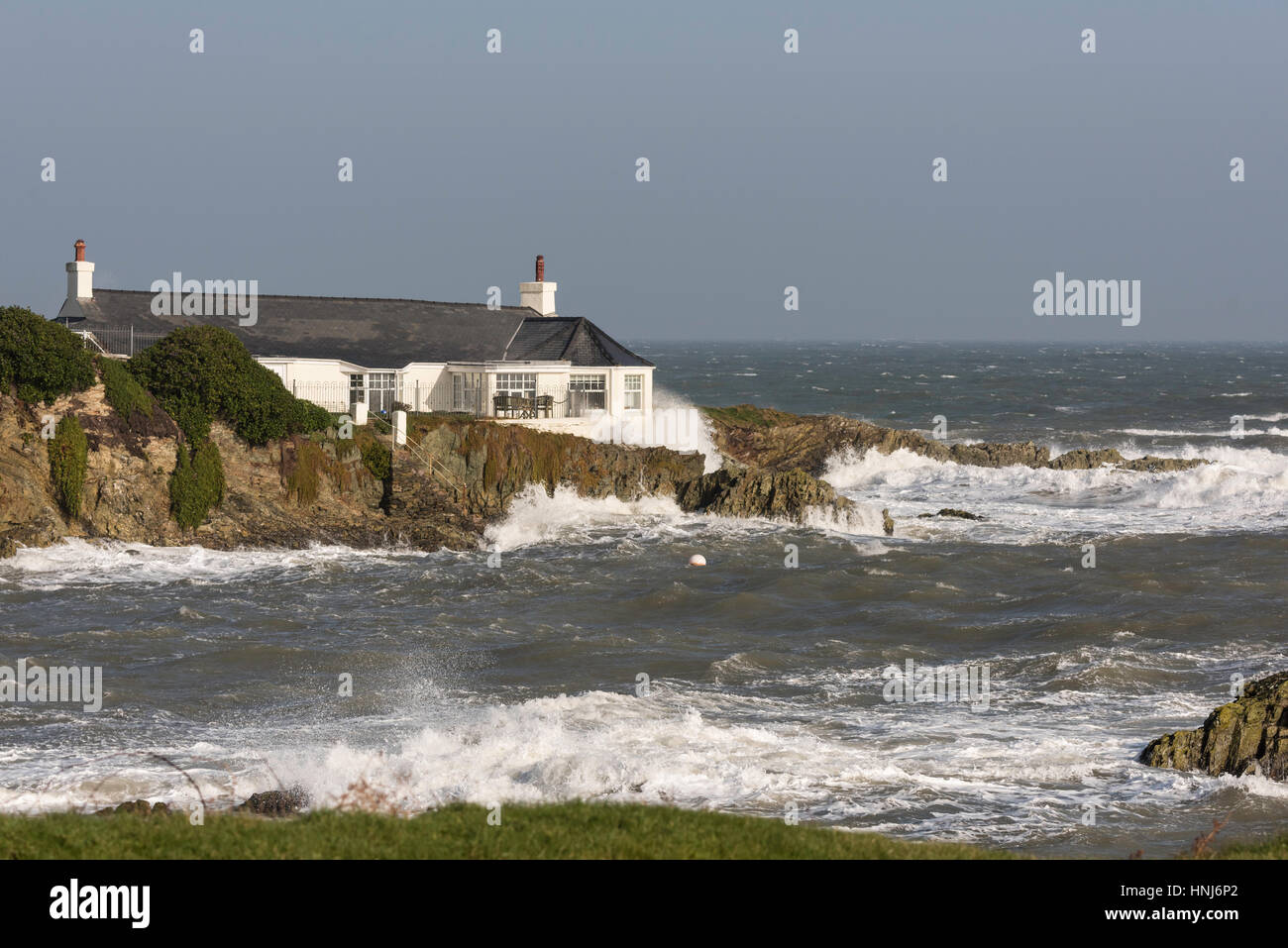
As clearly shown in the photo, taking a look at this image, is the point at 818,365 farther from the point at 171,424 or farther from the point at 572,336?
the point at 171,424

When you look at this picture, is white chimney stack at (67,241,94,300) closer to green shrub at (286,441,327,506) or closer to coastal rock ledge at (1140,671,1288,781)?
green shrub at (286,441,327,506)

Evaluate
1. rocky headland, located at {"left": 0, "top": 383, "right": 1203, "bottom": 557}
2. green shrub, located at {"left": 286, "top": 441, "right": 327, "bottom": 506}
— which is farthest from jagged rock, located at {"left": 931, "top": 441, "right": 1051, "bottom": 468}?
green shrub, located at {"left": 286, "top": 441, "right": 327, "bottom": 506}

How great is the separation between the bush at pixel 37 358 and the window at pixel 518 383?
44.3 feet

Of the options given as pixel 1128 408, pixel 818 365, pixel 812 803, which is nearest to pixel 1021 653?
pixel 812 803

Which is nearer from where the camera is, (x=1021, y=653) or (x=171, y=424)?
(x=1021, y=653)

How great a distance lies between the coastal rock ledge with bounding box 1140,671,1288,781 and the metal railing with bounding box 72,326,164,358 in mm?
31166

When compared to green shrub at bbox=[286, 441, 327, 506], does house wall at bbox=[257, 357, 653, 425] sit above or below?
above

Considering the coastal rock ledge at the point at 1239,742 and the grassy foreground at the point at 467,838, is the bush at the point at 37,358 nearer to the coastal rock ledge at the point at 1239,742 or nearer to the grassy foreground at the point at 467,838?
the grassy foreground at the point at 467,838

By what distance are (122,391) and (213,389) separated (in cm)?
226

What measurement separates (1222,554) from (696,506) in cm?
1432

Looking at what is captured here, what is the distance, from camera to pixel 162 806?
51.5 feet

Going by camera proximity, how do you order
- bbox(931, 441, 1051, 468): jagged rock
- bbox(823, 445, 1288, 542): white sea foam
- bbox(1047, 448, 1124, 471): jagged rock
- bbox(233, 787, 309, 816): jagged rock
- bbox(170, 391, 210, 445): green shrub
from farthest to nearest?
bbox(931, 441, 1051, 468): jagged rock, bbox(1047, 448, 1124, 471): jagged rock, bbox(823, 445, 1288, 542): white sea foam, bbox(170, 391, 210, 445): green shrub, bbox(233, 787, 309, 816): jagged rock

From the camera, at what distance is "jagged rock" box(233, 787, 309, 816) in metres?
16.0

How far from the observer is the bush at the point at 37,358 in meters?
35.2
